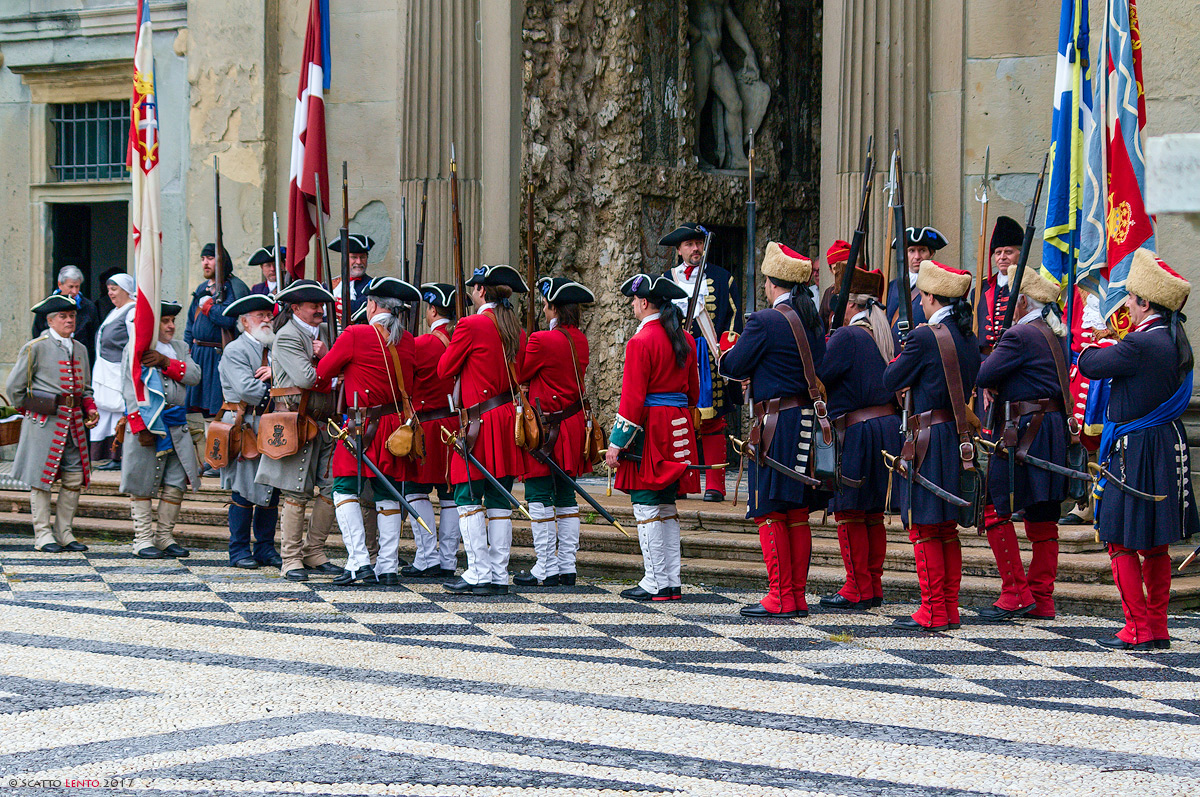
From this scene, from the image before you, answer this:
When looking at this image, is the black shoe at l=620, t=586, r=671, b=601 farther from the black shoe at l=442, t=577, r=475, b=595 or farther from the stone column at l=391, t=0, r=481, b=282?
the stone column at l=391, t=0, r=481, b=282

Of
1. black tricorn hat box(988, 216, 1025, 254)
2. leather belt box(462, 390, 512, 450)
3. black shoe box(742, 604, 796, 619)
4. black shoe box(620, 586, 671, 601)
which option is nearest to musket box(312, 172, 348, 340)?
leather belt box(462, 390, 512, 450)

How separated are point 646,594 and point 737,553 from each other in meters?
1.12

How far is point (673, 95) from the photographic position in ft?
43.2

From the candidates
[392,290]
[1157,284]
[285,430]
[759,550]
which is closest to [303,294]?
[392,290]

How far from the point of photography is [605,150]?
1293cm

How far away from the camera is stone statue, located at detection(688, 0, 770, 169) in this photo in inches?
523

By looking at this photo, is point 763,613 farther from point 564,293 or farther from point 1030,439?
point 564,293

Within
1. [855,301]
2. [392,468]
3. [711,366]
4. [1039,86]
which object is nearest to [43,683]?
[392,468]

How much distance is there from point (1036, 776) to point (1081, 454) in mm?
3351

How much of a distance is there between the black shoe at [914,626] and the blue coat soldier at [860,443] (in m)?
0.48

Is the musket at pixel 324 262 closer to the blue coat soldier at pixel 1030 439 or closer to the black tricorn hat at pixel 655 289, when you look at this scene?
the black tricorn hat at pixel 655 289

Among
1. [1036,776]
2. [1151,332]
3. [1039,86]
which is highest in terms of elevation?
[1039,86]

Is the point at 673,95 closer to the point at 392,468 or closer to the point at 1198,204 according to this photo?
the point at 392,468

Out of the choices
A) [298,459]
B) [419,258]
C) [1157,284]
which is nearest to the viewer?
[1157,284]
